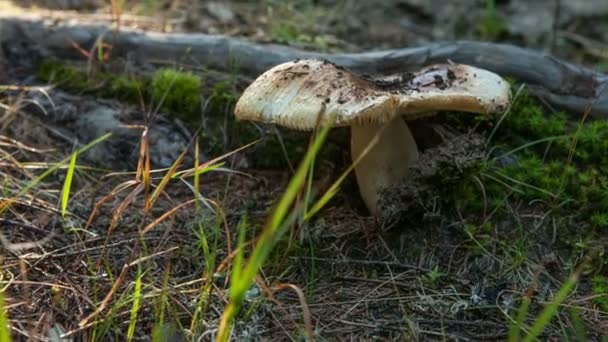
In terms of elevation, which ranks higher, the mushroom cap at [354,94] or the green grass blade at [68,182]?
the mushroom cap at [354,94]

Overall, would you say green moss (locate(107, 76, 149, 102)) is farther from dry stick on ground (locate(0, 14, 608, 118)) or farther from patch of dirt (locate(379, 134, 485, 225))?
patch of dirt (locate(379, 134, 485, 225))

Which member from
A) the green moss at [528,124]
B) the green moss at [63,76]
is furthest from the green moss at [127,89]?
the green moss at [528,124]

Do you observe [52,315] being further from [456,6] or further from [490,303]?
[456,6]

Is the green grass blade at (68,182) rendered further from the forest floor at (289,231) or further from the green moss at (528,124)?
the green moss at (528,124)

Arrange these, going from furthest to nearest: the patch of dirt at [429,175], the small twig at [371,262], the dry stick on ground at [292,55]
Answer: the dry stick on ground at [292,55] < the patch of dirt at [429,175] < the small twig at [371,262]

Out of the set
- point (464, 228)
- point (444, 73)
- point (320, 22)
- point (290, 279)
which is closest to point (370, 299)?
point (290, 279)

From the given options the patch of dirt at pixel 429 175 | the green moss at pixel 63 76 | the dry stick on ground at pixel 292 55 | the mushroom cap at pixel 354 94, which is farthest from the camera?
the green moss at pixel 63 76

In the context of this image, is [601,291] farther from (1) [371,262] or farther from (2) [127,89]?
(2) [127,89]
